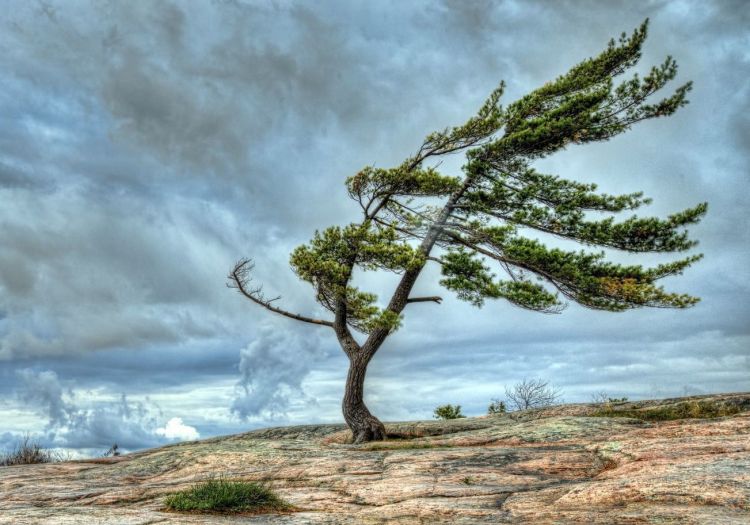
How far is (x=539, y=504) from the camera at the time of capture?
8.85 m

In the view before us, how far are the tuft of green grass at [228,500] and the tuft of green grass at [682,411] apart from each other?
1241 cm

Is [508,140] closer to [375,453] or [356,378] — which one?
[356,378]

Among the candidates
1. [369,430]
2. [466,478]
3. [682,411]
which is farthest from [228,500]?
[682,411]

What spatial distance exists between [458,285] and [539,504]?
1264 cm

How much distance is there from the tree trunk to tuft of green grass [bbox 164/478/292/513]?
32.7 ft

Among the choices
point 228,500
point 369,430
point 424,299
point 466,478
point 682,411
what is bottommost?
point 466,478

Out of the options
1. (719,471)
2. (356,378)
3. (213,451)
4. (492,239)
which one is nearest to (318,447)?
(213,451)

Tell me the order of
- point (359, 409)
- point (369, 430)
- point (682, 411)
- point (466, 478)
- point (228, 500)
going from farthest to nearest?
point (359, 409)
point (369, 430)
point (682, 411)
point (466, 478)
point (228, 500)

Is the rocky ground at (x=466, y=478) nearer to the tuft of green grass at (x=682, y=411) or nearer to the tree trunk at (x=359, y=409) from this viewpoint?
the tuft of green grass at (x=682, y=411)

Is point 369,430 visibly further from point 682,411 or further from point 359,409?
point 682,411

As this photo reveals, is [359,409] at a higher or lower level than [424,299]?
lower

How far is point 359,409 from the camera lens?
19922 millimetres

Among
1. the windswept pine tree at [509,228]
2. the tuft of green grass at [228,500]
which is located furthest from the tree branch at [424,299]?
the tuft of green grass at [228,500]

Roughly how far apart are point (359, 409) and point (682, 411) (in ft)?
32.1
